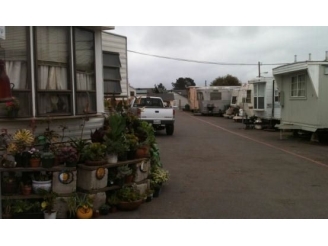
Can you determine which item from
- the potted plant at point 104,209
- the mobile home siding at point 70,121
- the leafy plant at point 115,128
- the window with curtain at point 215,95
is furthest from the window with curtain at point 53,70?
the window with curtain at point 215,95

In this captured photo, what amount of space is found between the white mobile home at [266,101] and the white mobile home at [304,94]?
341cm

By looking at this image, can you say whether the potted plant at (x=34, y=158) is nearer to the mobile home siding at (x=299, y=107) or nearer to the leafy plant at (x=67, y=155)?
the leafy plant at (x=67, y=155)

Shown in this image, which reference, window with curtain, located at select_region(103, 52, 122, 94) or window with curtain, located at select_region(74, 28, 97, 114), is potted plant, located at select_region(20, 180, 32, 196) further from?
window with curtain, located at select_region(103, 52, 122, 94)

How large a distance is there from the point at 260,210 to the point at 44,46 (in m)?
4.41

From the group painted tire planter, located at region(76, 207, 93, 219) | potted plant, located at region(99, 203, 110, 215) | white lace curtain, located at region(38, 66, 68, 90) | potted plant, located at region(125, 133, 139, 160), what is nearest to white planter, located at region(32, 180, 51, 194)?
painted tire planter, located at region(76, 207, 93, 219)

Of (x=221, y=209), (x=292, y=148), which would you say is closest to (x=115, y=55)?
(x=221, y=209)

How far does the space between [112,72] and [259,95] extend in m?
13.8

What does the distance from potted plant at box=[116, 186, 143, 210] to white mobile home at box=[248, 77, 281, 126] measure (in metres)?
15.7

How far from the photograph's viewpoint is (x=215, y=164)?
1028cm

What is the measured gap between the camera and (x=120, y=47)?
1140cm

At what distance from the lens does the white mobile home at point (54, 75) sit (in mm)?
6027

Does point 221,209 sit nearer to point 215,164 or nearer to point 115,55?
point 215,164

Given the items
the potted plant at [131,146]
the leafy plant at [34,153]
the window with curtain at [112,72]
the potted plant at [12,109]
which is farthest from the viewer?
the window with curtain at [112,72]

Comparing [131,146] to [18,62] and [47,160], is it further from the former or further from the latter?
[18,62]
